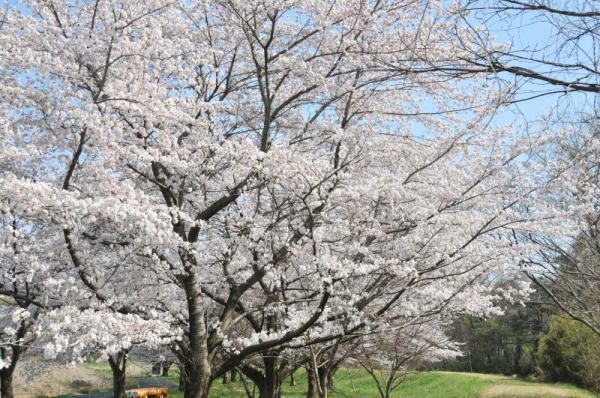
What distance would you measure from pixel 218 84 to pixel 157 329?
197 inches

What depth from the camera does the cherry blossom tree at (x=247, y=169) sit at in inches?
279

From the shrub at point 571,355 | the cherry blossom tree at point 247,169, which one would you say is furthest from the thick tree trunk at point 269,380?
the shrub at point 571,355

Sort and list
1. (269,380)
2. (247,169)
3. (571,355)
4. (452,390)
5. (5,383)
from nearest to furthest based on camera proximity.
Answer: (247,169)
(269,380)
(5,383)
(571,355)
(452,390)

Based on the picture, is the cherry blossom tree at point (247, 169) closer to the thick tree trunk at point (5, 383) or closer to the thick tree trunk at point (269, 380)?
the thick tree trunk at point (269, 380)

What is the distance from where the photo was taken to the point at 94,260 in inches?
340

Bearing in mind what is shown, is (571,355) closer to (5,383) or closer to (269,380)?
(269,380)

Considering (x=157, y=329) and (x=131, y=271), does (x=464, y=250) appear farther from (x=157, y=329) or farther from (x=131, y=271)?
(x=131, y=271)

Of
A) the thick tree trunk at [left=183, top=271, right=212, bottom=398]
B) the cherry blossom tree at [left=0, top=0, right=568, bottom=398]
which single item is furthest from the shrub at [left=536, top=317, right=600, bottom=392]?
the thick tree trunk at [left=183, top=271, right=212, bottom=398]

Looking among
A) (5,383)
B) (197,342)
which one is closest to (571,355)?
(197,342)

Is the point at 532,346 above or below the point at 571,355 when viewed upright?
above

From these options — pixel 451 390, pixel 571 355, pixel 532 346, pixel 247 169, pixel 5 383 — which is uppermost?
pixel 247 169

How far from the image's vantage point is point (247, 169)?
7730 millimetres

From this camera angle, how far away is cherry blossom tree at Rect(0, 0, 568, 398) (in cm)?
708

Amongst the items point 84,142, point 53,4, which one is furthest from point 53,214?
point 53,4
